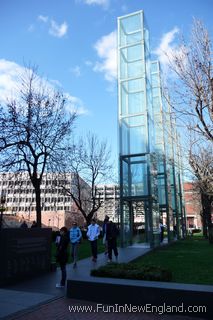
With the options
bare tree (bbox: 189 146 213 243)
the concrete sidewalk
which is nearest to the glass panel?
bare tree (bbox: 189 146 213 243)

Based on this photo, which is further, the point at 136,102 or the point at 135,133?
the point at 136,102

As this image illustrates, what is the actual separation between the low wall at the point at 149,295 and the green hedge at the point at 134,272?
386 millimetres

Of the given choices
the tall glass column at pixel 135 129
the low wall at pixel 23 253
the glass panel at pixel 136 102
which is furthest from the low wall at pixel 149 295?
the glass panel at pixel 136 102

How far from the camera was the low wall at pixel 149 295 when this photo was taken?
19.6 ft

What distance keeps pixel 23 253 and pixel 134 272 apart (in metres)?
4.37

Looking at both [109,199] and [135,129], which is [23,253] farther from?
[109,199]

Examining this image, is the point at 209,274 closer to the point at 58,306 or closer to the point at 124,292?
the point at 124,292

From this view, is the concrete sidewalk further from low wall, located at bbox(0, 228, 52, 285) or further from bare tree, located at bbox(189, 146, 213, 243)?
bare tree, located at bbox(189, 146, 213, 243)

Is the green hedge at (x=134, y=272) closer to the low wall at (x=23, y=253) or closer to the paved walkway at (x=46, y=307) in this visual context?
the paved walkway at (x=46, y=307)

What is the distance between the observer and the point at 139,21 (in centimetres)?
2408

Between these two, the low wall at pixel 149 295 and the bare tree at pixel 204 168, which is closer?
the low wall at pixel 149 295

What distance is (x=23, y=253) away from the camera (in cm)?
1016

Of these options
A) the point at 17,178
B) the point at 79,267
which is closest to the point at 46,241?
the point at 79,267

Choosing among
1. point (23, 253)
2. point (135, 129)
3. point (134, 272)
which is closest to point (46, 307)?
point (134, 272)
